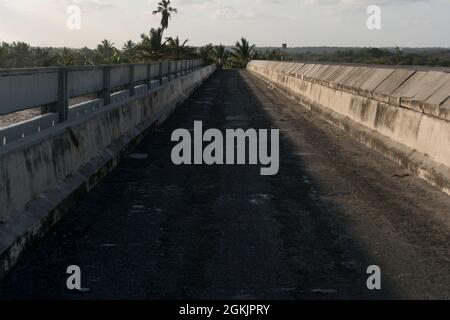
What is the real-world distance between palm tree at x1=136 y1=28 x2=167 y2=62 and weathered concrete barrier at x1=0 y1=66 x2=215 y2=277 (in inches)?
2363

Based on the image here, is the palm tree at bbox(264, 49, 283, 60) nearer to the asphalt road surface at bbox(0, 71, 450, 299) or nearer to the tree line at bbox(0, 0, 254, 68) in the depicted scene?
the tree line at bbox(0, 0, 254, 68)

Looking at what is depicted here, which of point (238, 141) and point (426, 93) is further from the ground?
point (426, 93)

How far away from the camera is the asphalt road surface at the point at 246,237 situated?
4.62 metres

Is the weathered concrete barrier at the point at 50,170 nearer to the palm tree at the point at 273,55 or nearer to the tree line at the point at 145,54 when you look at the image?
the tree line at the point at 145,54

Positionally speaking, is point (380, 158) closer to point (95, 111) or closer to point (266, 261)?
point (95, 111)

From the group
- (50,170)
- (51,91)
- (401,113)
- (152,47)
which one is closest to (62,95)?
(51,91)

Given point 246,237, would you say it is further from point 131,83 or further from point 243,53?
point 243,53

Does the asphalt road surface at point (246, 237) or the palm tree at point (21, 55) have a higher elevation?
the palm tree at point (21, 55)

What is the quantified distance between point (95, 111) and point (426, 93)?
538 cm

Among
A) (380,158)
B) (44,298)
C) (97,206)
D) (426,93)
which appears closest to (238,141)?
(380,158)

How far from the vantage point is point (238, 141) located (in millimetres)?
12711

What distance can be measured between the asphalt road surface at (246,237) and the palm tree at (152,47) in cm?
6149

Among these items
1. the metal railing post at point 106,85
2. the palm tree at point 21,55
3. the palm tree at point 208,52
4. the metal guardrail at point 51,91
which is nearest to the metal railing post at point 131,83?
the metal guardrail at point 51,91
